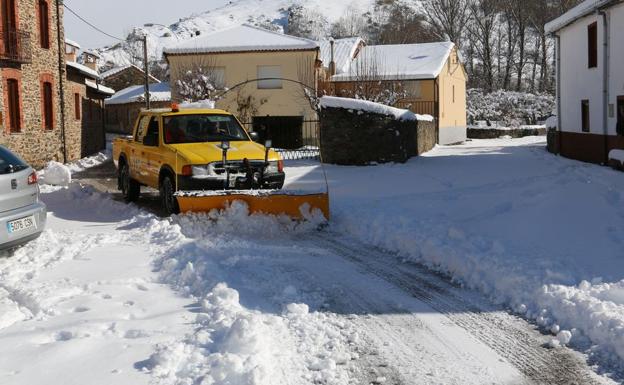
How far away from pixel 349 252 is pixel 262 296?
8.16ft

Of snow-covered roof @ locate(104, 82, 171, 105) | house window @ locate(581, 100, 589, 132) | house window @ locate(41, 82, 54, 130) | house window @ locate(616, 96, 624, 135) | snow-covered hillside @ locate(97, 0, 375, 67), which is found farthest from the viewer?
snow-covered hillside @ locate(97, 0, 375, 67)

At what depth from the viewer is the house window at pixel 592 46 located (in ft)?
70.5

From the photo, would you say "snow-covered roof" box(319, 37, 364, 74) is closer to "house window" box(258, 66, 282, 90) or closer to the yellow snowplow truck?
"house window" box(258, 66, 282, 90)

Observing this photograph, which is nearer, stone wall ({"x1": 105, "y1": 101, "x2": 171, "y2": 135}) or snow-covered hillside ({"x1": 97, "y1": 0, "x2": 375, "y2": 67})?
stone wall ({"x1": 105, "y1": 101, "x2": 171, "y2": 135})

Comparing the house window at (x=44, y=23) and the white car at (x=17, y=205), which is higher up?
the house window at (x=44, y=23)

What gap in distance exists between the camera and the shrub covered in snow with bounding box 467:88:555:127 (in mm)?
50688

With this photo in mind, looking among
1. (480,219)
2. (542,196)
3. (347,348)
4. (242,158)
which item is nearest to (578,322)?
(347,348)

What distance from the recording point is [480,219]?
10852mm

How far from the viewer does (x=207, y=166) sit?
11.4m

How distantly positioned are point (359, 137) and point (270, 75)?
16.2m

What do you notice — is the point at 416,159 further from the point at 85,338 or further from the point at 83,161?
the point at 85,338

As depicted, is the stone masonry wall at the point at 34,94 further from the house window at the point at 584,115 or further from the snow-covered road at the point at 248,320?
the house window at the point at 584,115

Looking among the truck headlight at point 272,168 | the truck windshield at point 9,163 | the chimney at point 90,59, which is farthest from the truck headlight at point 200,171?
the chimney at point 90,59

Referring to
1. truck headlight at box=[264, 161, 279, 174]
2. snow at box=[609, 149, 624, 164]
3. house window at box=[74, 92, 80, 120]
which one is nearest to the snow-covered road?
truck headlight at box=[264, 161, 279, 174]
